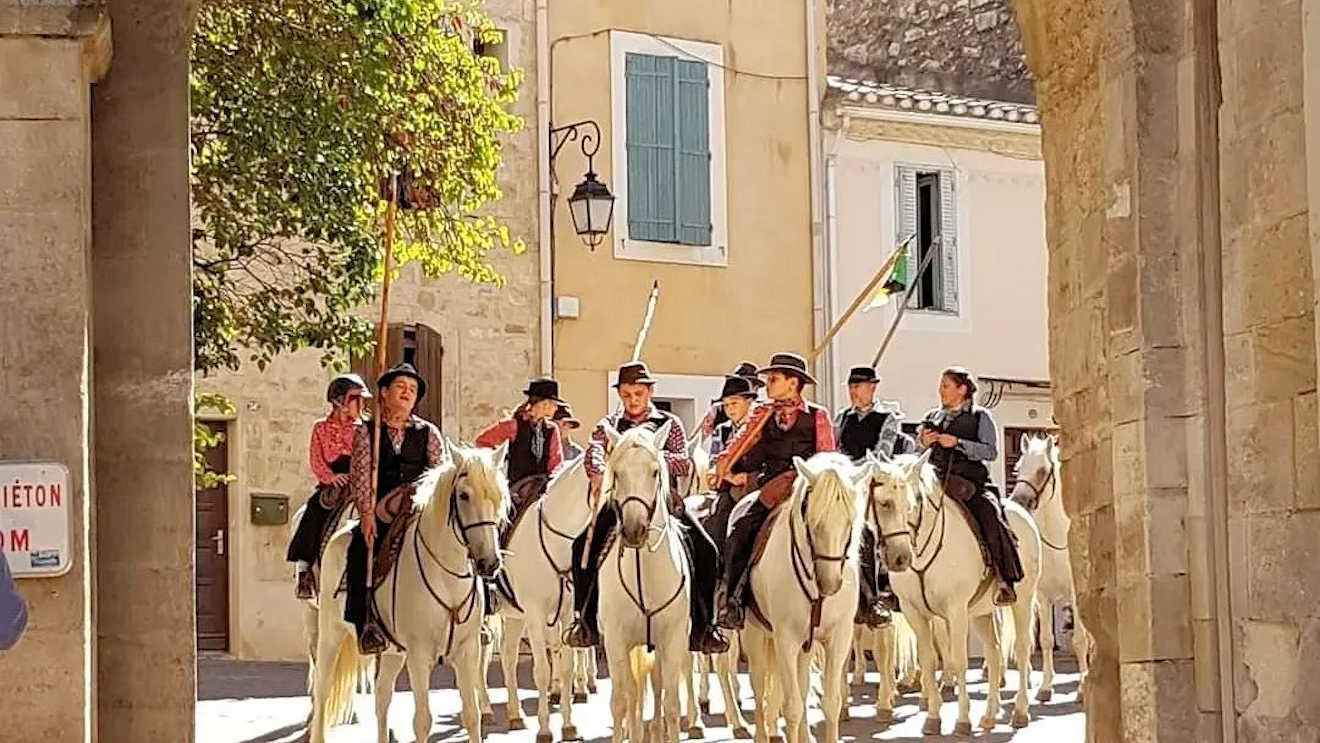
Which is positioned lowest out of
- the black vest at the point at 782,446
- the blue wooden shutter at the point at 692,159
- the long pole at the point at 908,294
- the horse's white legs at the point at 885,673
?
the horse's white legs at the point at 885,673

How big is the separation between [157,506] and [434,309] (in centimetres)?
1212

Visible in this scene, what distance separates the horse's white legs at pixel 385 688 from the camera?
1113 cm

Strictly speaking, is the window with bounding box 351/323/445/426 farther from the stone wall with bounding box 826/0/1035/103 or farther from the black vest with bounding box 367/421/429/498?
the black vest with bounding box 367/421/429/498

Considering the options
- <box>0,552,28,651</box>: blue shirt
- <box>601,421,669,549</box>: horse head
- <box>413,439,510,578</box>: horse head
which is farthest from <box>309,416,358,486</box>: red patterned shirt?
<box>0,552,28,651</box>: blue shirt

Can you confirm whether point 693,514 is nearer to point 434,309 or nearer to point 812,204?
point 434,309

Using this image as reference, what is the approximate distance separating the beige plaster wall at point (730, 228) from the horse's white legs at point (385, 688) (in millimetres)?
9239

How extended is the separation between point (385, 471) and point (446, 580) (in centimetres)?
79

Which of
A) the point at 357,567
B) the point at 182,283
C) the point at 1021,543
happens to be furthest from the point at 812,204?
the point at 182,283

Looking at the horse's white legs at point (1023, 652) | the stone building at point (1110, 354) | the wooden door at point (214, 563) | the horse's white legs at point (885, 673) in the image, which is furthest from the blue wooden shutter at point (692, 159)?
the stone building at point (1110, 354)

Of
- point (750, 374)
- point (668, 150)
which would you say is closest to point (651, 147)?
Answer: point (668, 150)

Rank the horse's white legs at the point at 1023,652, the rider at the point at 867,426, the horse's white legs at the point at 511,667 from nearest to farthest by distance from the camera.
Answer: the horse's white legs at the point at 1023,652 → the horse's white legs at the point at 511,667 → the rider at the point at 867,426

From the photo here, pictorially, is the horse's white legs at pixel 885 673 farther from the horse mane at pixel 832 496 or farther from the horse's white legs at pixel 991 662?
the horse mane at pixel 832 496

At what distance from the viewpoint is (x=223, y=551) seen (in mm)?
18953

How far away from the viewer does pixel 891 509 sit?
12.2 m
